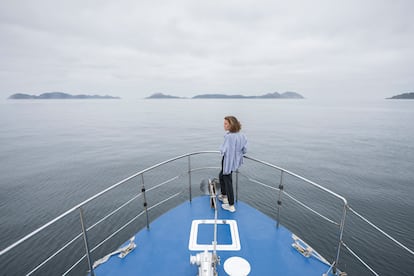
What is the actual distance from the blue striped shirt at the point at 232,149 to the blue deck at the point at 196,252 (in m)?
1.15

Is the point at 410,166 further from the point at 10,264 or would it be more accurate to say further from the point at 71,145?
the point at 71,145

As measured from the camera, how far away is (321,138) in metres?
23.1

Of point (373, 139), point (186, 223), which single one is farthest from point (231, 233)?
point (373, 139)

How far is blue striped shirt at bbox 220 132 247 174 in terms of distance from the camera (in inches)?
145

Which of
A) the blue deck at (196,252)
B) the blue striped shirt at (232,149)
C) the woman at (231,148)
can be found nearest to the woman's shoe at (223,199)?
the blue deck at (196,252)

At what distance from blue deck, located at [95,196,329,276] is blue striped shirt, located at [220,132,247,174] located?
1.15 metres

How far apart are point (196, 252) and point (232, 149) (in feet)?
6.18

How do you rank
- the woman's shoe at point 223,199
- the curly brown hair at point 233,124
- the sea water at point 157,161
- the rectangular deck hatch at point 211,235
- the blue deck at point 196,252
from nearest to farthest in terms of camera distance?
the blue deck at point 196,252 < the rectangular deck hatch at point 211,235 < the curly brown hair at point 233,124 < the woman's shoe at point 223,199 < the sea water at point 157,161

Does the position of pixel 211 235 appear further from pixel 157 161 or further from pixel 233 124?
pixel 157 161

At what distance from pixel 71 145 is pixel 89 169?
8491 mm

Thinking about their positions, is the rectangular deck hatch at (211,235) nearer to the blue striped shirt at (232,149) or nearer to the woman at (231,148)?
the woman at (231,148)

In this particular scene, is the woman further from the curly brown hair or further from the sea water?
the sea water

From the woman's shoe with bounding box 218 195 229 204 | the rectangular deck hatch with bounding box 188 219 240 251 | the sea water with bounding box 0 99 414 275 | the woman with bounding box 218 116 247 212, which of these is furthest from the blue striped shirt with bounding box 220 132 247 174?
the sea water with bounding box 0 99 414 275

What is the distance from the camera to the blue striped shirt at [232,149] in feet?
12.1
